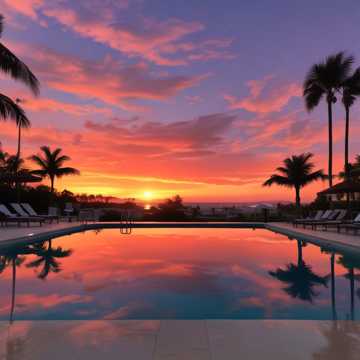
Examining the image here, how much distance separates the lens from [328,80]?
20.6 metres

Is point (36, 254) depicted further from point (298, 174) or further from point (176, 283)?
point (298, 174)

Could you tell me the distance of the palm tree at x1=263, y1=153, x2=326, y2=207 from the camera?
79.9 feet

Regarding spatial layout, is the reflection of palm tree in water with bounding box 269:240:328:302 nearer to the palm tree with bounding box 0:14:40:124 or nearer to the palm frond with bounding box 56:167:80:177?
the palm tree with bounding box 0:14:40:124

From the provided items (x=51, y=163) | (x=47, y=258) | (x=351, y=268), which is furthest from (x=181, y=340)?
(x=51, y=163)

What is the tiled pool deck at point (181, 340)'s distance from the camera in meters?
2.81

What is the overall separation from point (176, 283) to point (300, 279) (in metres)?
2.46

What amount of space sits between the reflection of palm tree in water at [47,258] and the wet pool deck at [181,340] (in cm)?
380

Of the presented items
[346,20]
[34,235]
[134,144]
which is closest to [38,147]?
[134,144]

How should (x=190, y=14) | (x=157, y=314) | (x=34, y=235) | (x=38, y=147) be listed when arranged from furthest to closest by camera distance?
1. (x=38, y=147)
2. (x=190, y=14)
3. (x=34, y=235)
4. (x=157, y=314)

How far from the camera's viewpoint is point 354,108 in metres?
21.2

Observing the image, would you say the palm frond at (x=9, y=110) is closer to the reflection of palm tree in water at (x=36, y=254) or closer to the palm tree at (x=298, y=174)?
the reflection of palm tree in water at (x=36, y=254)

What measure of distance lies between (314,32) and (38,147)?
20326mm

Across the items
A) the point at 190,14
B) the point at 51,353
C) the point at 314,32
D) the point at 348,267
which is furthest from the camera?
the point at 314,32

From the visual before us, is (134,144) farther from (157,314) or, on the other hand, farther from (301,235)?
(157,314)
